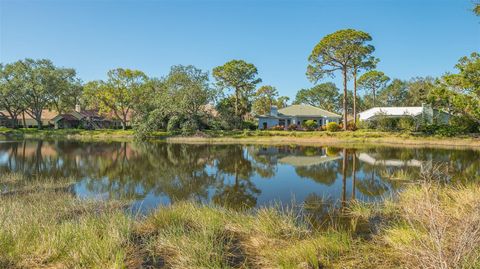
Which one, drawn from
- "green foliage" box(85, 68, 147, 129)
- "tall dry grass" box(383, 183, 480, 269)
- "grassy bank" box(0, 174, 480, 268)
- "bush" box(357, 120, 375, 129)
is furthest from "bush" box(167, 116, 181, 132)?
"tall dry grass" box(383, 183, 480, 269)

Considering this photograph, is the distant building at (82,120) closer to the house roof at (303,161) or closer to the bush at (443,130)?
the house roof at (303,161)

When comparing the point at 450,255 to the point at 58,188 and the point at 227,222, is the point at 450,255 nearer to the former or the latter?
the point at 227,222

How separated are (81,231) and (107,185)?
7.28 m

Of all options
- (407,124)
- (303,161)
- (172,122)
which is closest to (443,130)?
(407,124)

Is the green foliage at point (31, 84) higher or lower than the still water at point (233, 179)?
higher

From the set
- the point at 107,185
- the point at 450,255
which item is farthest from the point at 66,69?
the point at 450,255

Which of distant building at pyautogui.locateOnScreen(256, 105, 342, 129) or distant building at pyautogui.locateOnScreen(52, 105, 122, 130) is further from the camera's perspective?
distant building at pyautogui.locateOnScreen(52, 105, 122, 130)

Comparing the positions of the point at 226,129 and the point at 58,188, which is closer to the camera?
the point at 58,188

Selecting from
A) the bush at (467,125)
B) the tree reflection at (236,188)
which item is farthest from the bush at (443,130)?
the tree reflection at (236,188)

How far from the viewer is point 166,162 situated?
61.7 ft

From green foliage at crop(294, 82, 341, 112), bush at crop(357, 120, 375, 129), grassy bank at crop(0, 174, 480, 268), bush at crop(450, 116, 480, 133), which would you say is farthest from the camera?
green foliage at crop(294, 82, 341, 112)

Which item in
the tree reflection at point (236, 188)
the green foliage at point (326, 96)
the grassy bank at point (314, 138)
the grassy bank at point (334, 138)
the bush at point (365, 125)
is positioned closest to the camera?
the tree reflection at point (236, 188)

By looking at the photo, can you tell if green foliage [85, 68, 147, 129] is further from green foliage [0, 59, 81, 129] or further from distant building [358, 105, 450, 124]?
distant building [358, 105, 450, 124]

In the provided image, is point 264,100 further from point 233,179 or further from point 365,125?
point 233,179
